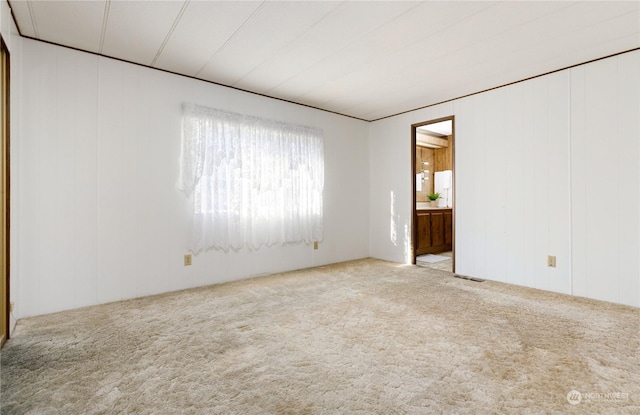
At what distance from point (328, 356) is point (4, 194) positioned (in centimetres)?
251

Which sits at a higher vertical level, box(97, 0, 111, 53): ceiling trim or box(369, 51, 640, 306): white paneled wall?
box(97, 0, 111, 53): ceiling trim

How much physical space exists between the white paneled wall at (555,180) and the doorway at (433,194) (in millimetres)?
306

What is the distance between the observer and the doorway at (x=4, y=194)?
215 cm

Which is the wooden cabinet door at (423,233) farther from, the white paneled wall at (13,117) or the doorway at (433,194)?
the white paneled wall at (13,117)

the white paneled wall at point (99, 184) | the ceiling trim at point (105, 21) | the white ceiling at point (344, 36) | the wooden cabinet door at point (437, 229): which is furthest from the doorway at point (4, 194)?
the wooden cabinet door at point (437, 229)

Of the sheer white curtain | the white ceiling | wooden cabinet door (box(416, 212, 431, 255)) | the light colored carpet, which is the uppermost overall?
the white ceiling

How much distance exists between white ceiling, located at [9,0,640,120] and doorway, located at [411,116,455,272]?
1354 mm

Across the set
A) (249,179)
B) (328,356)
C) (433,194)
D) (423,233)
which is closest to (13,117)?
(249,179)

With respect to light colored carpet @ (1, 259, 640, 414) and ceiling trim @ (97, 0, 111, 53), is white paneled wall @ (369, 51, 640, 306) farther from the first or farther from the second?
ceiling trim @ (97, 0, 111, 53)

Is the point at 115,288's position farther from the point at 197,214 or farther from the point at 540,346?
the point at 540,346

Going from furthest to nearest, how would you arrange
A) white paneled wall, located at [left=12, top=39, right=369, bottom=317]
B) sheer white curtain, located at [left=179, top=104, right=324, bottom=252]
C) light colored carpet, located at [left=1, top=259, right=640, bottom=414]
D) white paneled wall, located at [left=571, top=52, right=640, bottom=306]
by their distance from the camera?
sheer white curtain, located at [left=179, top=104, right=324, bottom=252], white paneled wall, located at [left=571, top=52, right=640, bottom=306], white paneled wall, located at [left=12, top=39, right=369, bottom=317], light colored carpet, located at [left=1, top=259, right=640, bottom=414]

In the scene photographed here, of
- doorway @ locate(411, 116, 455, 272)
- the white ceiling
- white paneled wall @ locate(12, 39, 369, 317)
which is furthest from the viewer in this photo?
doorway @ locate(411, 116, 455, 272)

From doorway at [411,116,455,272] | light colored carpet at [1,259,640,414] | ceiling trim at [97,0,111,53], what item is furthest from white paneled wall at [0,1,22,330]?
doorway at [411,116,455,272]

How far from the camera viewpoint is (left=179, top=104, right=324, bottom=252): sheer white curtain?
355 cm
